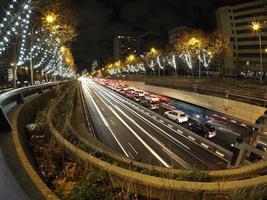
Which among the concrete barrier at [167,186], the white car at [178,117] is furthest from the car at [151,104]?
the concrete barrier at [167,186]

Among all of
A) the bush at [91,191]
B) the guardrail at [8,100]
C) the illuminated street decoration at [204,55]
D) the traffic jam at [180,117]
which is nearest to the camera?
the bush at [91,191]

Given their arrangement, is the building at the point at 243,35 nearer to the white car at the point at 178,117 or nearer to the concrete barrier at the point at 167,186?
the white car at the point at 178,117

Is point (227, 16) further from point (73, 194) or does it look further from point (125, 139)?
point (73, 194)

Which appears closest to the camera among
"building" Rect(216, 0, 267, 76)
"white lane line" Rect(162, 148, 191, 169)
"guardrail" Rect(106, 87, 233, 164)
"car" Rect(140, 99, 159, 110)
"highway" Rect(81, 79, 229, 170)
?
"white lane line" Rect(162, 148, 191, 169)

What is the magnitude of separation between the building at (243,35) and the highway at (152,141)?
68889 millimetres

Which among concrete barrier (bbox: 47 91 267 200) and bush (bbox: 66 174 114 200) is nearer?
bush (bbox: 66 174 114 200)

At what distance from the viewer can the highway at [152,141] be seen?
23.4m

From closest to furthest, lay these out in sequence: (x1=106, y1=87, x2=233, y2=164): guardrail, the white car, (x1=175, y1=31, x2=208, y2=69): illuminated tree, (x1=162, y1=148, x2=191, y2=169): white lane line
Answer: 1. (x1=162, y1=148, x2=191, y2=169): white lane line
2. (x1=106, y1=87, x2=233, y2=164): guardrail
3. the white car
4. (x1=175, y1=31, x2=208, y2=69): illuminated tree

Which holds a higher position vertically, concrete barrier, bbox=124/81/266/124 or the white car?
concrete barrier, bbox=124/81/266/124

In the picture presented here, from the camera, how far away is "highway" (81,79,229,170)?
23.4 m

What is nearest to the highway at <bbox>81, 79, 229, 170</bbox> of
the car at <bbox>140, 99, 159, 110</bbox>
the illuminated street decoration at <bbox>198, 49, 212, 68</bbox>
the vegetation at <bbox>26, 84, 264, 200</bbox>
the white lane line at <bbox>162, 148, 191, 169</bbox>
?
the white lane line at <bbox>162, 148, 191, 169</bbox>

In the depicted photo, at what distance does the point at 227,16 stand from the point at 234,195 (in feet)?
396

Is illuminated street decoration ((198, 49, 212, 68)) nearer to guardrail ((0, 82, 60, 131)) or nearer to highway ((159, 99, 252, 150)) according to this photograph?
highway ((159, 99, 252, 150))

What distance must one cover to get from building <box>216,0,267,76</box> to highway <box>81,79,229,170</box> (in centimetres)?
6889
